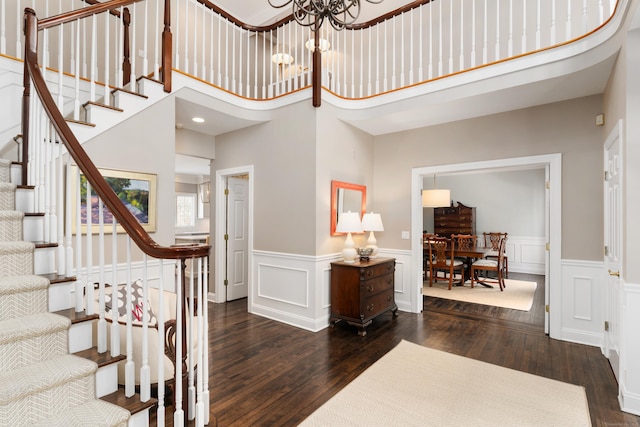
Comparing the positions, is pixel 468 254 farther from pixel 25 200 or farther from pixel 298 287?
pixel 25 200

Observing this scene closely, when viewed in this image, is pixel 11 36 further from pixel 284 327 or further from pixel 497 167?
pixel 497 167

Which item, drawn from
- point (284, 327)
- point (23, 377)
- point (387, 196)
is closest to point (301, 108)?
point (387, 196)

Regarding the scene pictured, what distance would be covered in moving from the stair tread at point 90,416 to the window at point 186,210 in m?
8.81

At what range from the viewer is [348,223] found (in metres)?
4.07

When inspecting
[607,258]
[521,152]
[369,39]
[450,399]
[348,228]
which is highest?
[369,39]

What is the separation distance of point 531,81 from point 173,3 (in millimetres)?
4807

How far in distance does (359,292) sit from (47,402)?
9.67 feet

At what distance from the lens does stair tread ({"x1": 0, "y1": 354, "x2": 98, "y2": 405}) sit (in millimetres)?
1332

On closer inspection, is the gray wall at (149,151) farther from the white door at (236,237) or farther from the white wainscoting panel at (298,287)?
the white door at (236,237)

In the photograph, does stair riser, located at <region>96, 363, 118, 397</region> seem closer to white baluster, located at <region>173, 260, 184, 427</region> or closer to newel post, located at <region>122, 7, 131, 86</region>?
white baluster, located at <region>173, 260, 184, 427</region>

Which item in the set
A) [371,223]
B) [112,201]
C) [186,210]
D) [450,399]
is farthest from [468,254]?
[186,210]

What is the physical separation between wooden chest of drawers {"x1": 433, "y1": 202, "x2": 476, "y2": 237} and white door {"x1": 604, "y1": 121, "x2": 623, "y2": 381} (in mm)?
4791

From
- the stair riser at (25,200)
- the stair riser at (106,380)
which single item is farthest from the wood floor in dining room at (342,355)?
the stair riser at (25,200)

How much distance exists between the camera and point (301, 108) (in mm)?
4102
